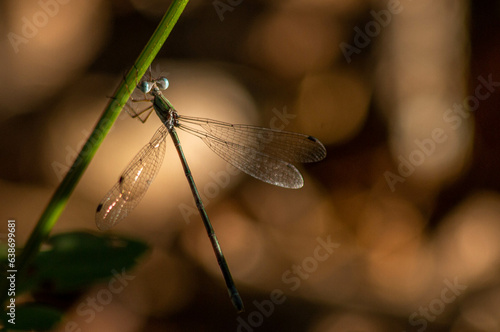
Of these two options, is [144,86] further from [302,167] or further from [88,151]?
[302,167]

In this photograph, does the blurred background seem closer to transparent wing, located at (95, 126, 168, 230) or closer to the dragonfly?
the dragonfly

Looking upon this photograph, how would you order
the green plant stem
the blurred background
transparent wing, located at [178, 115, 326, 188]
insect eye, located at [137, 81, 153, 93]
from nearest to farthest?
1. the green plant stem
2. insect eye, located at [137, 81, 153, 93]
3. transparent wing, located at [178, 115, 326, 188]
4. the blurred background

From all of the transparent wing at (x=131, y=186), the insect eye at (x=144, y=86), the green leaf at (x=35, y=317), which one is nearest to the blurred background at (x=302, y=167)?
the transparent wing at (x=131, y=186)

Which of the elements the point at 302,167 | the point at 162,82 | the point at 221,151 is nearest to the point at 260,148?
the point at 221,151

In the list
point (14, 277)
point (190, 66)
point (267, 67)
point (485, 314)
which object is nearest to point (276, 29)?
point (267, 67)

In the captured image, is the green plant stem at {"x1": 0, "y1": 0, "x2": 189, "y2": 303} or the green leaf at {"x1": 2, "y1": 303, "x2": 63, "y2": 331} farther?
the green leaf at {"x1": 2, "y1": 303, "x2": 63, "y2": 331}

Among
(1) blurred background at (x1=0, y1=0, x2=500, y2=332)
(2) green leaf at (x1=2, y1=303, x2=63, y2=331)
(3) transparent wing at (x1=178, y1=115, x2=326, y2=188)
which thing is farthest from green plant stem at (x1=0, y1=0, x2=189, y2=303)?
(1) blurred background at (x1=0, y1=0, x2=500, y2=332)

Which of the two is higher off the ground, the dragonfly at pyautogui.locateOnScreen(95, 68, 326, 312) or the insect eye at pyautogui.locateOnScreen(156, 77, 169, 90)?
the insect eye at pyautogui.locateOnScreen(156, 77, 169, 90)

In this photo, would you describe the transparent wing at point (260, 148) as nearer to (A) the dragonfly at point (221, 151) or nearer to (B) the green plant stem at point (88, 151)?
(A) the dragonfly at point (221, 151)
